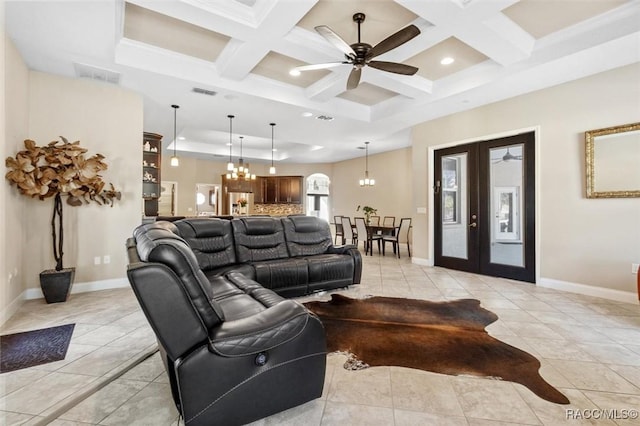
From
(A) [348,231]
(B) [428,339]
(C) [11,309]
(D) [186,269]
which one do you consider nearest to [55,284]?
(C) [11,309]

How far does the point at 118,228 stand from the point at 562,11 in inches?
240

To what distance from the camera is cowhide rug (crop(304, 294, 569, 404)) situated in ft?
7.17

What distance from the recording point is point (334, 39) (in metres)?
2.80

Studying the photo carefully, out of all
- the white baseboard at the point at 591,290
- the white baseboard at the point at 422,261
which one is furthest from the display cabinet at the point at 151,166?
the white baseboard at the point at 591,290

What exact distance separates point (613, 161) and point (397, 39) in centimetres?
334

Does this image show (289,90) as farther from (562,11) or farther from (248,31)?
(562,11)

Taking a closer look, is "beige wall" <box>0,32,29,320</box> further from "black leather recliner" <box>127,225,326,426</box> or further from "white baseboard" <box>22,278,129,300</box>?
"black leather recliner" <box>127,225,326,426</box>

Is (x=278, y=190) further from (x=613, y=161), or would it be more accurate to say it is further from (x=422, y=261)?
(x=613, y=161)

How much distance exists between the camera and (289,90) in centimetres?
489

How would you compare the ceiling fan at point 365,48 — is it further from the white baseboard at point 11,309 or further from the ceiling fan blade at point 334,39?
the white baseboard at point 11,309

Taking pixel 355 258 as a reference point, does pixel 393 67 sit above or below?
above

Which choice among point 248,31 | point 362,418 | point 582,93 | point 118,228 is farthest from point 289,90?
point 362,418

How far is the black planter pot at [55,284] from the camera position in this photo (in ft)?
11.6

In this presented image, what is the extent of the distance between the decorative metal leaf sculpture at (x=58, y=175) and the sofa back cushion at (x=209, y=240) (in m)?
1.29
